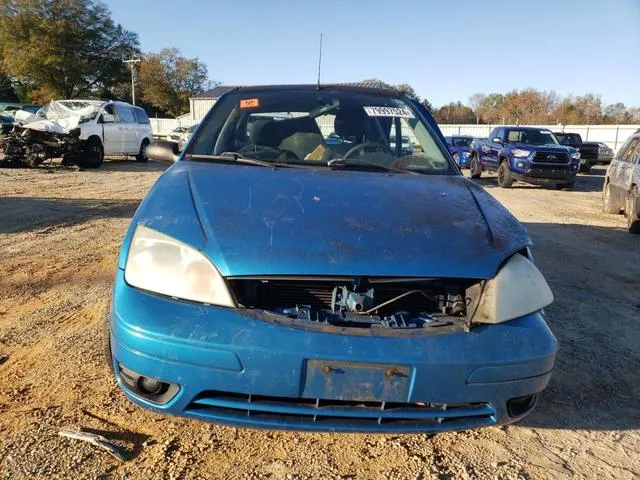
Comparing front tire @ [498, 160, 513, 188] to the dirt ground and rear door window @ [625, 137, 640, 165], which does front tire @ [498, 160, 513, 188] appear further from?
the dirt ground

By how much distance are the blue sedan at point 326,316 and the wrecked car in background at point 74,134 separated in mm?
12325

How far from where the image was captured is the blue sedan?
171 centimetres

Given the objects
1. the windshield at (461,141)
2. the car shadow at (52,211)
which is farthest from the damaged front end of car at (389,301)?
the windshield at (461,141)

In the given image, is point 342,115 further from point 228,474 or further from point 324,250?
point 228,474

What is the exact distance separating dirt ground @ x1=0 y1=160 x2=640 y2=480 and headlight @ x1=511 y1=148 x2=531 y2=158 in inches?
367

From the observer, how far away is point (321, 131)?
3252 mm

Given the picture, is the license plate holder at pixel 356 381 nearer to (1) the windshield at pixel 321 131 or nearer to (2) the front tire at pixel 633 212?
(1) the windshield at pixel 321 131

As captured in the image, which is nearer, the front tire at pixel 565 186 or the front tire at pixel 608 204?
the front tire at pixel 608 204

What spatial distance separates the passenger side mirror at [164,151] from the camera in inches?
130

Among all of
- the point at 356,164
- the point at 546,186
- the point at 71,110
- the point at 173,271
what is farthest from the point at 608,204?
the point at 71,110

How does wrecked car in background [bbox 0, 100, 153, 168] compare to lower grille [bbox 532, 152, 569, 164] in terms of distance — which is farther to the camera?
lower grille [bbox 532, 152, 569, 164]

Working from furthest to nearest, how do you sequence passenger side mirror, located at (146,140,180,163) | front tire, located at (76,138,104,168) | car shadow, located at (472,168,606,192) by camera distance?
1. car shadow, located at (472,168,606,192)
2. front tire, located at (76,138,104,168)
3. passenger side mirror, located at (146,140,180,163)

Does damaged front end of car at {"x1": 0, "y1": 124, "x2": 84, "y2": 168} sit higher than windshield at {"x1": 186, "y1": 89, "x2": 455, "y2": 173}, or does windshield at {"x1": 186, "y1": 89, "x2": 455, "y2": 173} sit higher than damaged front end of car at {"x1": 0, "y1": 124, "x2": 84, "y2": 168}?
windshield at {"x1": 186, "y1": 89, "x2": 455, "y2": 173}

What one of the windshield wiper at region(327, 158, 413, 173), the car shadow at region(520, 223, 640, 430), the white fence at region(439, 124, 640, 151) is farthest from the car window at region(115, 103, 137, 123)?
the white fence at region(439, 124, 640, 151)
